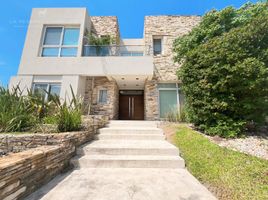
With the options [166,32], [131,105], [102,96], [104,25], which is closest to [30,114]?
[102,96]

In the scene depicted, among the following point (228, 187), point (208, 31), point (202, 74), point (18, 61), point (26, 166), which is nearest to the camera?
point (26, 166)

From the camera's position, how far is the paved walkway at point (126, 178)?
2.29 meters

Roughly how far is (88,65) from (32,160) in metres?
7.29

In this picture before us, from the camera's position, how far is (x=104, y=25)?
11234 millimetres

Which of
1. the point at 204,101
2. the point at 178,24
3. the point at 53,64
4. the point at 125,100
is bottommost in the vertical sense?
the point at 204,101

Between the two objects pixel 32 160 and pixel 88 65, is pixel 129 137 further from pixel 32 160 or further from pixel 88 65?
pixel 88 65

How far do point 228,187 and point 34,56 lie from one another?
11.0 meters

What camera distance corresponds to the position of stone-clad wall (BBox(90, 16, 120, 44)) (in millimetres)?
11039

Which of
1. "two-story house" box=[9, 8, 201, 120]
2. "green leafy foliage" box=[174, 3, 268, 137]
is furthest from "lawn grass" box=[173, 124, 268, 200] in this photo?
"two-story house" box=[9, 8, 201, 120]

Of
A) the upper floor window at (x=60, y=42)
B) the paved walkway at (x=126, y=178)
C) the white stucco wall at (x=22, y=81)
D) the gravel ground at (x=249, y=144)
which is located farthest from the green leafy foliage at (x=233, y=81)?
the white stucco wall at (x=22, y=81)

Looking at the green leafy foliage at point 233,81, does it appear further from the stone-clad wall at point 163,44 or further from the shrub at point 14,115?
the shrub at point 14,115

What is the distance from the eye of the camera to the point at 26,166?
2197 millimetres

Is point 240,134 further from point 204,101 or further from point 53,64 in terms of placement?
point 53,64

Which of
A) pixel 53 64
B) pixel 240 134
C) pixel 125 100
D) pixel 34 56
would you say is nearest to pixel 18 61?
pixel 34 56
